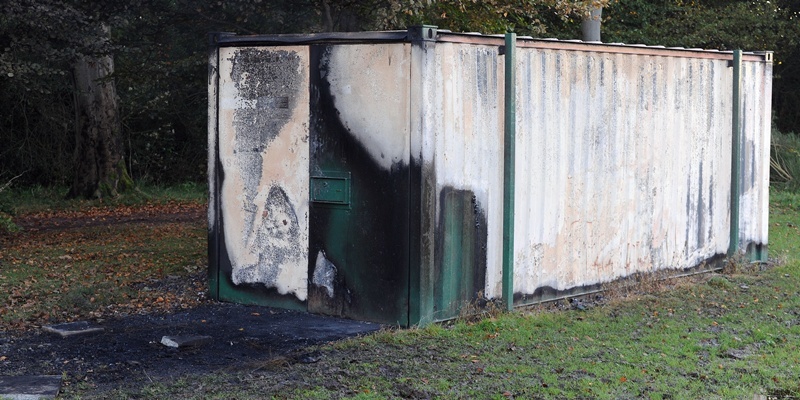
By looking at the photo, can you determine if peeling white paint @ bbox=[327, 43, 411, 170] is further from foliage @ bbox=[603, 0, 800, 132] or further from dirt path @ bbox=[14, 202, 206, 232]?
foliage @ bbox=[603, 0, 800, 132]

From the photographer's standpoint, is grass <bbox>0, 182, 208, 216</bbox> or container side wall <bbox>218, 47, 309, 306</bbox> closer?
container side wall <bbox>218, 47, 309, 306</bbox>

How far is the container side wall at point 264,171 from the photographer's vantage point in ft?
28.2

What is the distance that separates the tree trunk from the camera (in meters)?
19.5

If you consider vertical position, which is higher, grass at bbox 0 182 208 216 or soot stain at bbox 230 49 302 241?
soot stain at bbox 230 49 302 241

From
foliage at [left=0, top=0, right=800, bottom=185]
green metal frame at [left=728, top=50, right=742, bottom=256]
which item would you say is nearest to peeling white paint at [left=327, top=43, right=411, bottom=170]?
foliage at [left=0, top=0, right=800, bottom=185]

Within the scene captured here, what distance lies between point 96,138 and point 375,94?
12879 mm

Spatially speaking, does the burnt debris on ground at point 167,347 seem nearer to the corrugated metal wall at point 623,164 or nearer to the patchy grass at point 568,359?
the patchy grass at point 568,359

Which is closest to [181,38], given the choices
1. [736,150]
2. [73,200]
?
[73,200]

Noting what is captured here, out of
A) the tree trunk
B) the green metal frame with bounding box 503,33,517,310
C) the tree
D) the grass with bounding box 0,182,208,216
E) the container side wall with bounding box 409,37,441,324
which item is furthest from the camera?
the tree trunk

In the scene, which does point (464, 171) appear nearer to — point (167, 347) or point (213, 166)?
point (213, 166)

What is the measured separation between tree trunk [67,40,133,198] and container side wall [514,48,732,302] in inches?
474

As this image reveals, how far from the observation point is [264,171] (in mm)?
8805

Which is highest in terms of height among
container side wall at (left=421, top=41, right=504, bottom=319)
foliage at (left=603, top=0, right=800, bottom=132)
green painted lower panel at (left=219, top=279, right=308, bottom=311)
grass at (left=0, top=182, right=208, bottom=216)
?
foliage at (left=603, top=0, right=800, bottom=132)

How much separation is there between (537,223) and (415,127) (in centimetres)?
165
